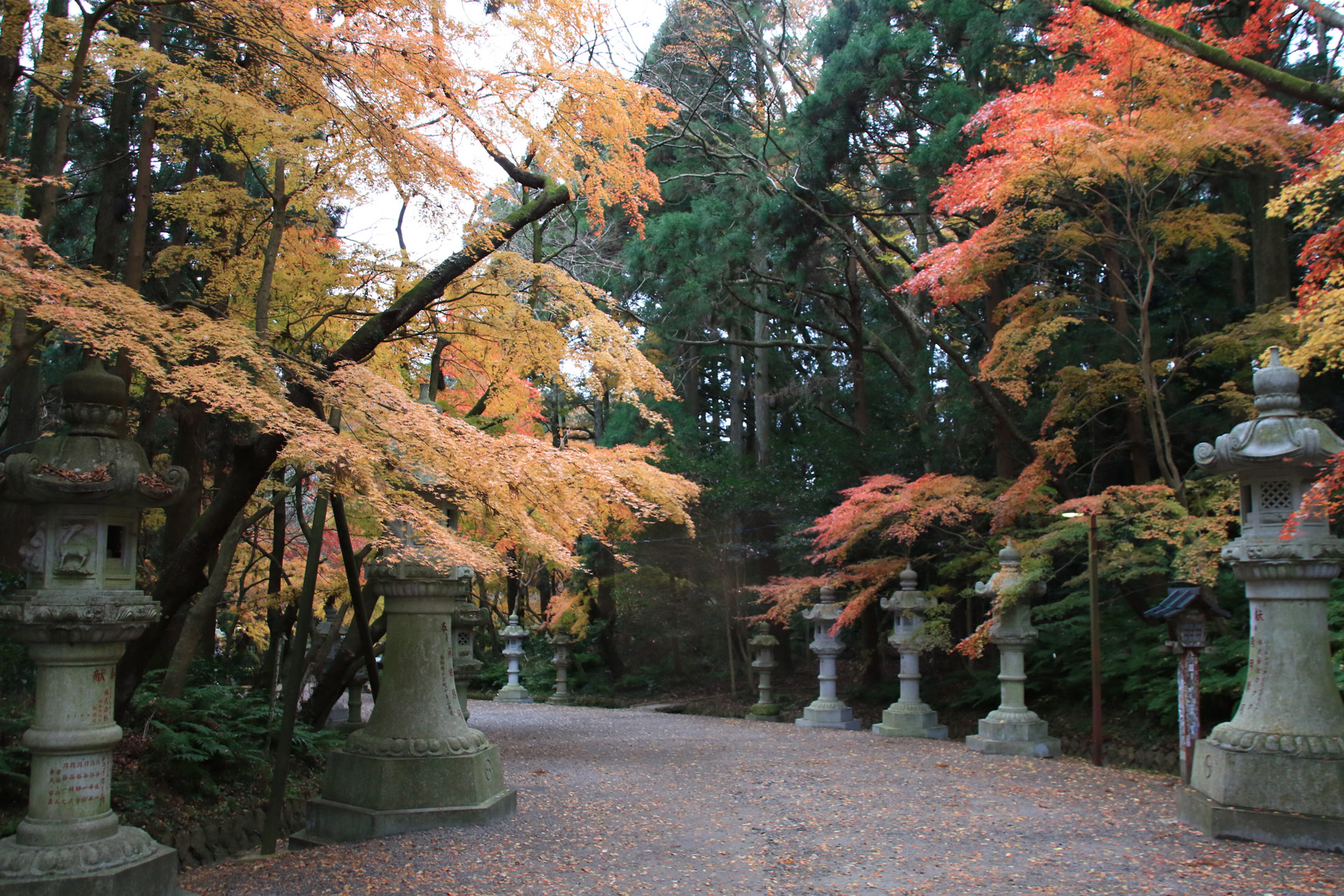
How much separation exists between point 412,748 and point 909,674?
7.68 metres

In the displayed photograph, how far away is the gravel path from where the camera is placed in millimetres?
4648

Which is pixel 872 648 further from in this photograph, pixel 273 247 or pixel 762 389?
pixel 273 247

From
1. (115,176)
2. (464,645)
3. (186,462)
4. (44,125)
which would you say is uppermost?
(44,125)

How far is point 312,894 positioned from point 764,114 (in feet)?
49.8

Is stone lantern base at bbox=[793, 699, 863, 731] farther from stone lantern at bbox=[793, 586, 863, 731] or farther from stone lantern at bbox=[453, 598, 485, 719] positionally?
stone lantern at bbox=[453, 598, 485, 719]

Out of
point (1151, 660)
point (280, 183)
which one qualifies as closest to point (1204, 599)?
point (1151, 660)

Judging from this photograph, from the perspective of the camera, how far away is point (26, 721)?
6121 mm

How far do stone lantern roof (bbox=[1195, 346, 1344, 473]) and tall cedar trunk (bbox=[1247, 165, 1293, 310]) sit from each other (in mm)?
5129

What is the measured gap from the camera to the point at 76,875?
13.1ft

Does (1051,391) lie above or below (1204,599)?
above

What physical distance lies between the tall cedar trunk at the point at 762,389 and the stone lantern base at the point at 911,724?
21.7ft

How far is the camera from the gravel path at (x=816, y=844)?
465cm

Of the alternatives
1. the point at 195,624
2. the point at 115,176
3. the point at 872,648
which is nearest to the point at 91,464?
the point at 195,624

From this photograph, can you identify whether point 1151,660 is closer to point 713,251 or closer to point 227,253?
point 713,251
